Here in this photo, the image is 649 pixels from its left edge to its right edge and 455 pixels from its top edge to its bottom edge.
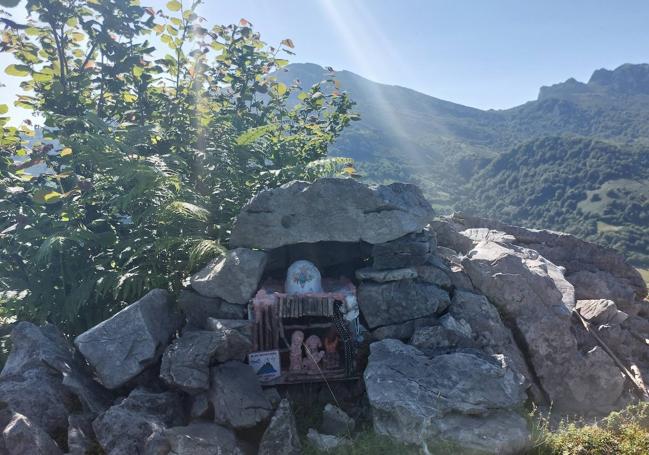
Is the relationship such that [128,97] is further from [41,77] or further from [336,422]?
[336,422]

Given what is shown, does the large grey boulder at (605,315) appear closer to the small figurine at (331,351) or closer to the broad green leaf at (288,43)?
the small figurine at (331,351)

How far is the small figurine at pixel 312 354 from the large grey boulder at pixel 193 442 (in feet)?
6.32

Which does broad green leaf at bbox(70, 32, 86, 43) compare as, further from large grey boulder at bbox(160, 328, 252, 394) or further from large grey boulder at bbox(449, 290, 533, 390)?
large grey boulder at bbox(449, 290, 533, 390)

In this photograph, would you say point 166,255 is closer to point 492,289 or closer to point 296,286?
point 296,286

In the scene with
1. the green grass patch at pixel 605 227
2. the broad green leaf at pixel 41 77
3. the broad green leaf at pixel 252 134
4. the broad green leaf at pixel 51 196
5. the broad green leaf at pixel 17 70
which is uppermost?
the broad green leaf at pixel 17 70

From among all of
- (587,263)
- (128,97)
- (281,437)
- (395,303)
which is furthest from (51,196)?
(587,263)

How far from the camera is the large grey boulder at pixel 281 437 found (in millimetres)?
5492

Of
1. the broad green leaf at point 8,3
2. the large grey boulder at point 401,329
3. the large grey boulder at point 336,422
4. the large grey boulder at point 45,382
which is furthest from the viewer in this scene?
the broad green leaf at point 8,3

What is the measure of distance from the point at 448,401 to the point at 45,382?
560 centimetres

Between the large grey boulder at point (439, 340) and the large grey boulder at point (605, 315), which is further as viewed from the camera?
the large grey boulder at point (605, 315)

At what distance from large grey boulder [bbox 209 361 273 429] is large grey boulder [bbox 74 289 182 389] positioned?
3.52ft

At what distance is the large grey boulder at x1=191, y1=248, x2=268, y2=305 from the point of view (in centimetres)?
750

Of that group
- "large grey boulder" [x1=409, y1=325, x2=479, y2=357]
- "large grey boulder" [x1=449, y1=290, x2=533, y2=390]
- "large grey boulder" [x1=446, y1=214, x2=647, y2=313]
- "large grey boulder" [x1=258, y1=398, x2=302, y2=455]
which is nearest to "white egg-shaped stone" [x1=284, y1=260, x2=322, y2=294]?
"large grey boulder" [x1=409, y1=325, x2=479, y2=357]

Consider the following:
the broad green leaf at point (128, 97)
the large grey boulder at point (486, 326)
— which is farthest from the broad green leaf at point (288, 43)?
the large grey boulder at point (486, 326)
